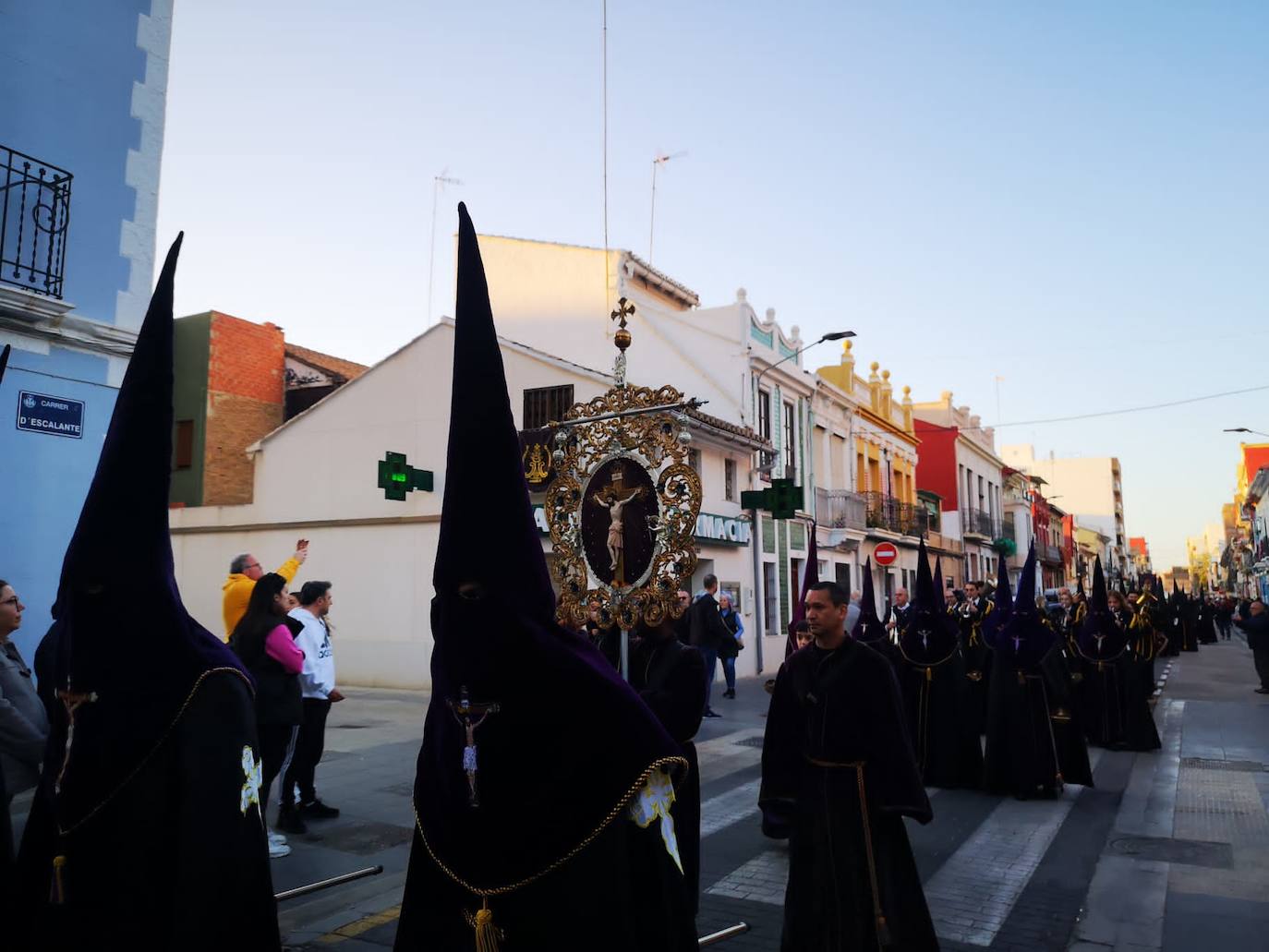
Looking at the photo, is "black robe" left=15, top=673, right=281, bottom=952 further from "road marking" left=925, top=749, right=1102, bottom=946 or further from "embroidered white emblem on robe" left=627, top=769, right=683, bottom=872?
"road marking" left=925, top=749, right=1102, bottom=946

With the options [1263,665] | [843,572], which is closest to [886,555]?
[1263,665]

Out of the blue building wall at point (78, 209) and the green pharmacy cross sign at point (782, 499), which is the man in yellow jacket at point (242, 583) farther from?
the green pharmacy cross sign at point (782, 499)

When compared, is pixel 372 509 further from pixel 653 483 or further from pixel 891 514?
pixel 891 514

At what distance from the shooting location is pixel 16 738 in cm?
411

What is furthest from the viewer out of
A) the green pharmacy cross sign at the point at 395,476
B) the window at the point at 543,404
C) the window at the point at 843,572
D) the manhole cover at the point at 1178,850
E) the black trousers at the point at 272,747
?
the window at the point at 843,572

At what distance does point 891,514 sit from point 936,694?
24097 mm

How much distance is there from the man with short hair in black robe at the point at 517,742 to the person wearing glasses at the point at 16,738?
2.06 metres

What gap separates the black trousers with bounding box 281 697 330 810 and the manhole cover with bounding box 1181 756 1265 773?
30.1ft

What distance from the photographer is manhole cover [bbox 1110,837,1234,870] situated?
6668 millimetres

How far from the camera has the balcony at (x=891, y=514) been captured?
31.4 m

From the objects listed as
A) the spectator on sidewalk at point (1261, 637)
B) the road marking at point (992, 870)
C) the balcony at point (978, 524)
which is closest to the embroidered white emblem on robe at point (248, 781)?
the road marking at point (992, 870)

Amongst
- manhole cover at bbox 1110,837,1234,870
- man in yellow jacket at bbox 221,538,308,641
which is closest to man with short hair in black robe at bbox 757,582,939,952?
manhole cover at bbox 1110,837,1234,870

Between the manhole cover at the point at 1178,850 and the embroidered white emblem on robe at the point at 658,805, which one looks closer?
the embroidered white emblem on robe at the point at 658,805

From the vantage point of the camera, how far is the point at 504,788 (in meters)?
2.87
